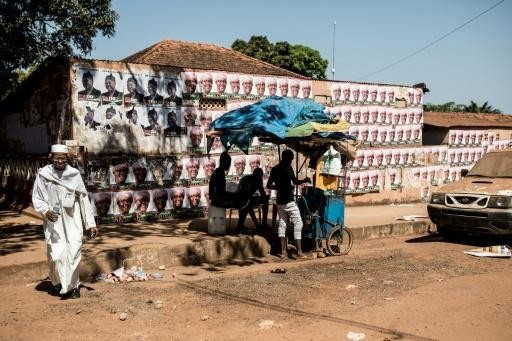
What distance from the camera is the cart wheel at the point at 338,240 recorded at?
903cm

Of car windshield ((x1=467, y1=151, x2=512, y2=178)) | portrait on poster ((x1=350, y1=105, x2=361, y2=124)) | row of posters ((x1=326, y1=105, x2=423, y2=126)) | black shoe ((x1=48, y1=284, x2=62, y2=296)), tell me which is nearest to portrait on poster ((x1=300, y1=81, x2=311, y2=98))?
row of posters ((x1=326, y1=105, x2=423, y2=126))

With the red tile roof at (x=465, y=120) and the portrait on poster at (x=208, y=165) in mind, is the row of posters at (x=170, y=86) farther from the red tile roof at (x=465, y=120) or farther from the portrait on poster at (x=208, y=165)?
the red tile roof at (x=465, y=120)

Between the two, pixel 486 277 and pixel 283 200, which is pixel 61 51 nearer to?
pixel 283 200

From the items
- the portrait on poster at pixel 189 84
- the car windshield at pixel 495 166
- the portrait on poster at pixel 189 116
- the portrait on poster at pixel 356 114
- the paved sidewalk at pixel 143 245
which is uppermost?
the portrait on poster at pixel 189 84

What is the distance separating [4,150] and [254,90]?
8.47 metres

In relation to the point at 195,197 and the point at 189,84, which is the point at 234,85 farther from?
the point at 195,197

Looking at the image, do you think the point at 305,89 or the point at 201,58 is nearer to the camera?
the point at 305,89

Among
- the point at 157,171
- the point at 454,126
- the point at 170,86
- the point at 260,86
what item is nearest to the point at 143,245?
the point at 157,171

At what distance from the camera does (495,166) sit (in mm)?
10641

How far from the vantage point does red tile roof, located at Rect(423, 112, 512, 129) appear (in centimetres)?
1888

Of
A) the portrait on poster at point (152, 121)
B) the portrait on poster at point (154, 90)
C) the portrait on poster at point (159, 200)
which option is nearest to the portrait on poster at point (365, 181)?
the portrait on poster at point (159, 200)

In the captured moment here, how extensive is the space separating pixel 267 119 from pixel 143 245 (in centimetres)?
300

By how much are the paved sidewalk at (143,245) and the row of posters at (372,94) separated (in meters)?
4.94

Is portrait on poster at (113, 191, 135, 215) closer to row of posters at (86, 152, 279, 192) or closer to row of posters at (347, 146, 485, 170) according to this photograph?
row of posters at (86, 152, 279, 192)
